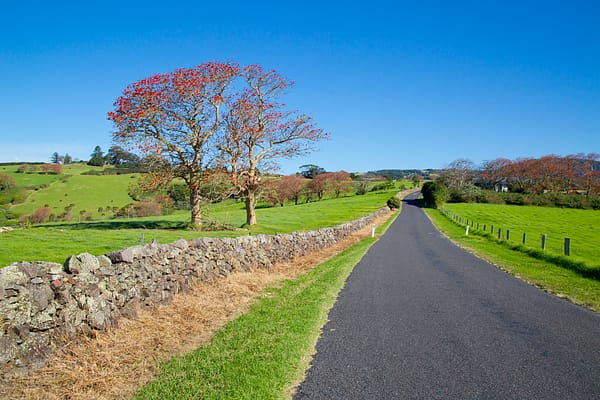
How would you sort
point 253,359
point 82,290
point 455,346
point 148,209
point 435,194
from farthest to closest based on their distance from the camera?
point 435,194 < point 148,209 < point 82,290 < point 455,346 < point 253,359

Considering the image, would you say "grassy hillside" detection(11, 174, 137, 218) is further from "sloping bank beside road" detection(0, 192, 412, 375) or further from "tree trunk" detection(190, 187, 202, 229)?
"sloping bank beside road" detection(0, 192, 412, 375)

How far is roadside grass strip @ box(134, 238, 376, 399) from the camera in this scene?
4.64 meters

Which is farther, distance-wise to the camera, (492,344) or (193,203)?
(193,203)

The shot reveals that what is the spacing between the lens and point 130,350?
615cm

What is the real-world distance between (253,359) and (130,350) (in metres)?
2.15

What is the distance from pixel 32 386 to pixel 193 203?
18.8 m

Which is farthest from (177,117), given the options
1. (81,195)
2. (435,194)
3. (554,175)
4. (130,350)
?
(554,175)

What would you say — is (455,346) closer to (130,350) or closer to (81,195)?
(130,350)

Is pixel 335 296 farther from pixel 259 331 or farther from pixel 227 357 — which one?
pixel 227 357

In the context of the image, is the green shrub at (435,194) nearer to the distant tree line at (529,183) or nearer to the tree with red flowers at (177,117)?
the distant tree line at (529,183)

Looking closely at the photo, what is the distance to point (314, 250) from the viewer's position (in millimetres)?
21000

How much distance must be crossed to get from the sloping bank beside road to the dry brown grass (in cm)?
22

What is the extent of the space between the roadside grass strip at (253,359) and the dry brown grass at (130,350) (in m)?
0.39

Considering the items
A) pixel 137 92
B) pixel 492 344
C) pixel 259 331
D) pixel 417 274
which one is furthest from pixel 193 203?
pixel 492 344
